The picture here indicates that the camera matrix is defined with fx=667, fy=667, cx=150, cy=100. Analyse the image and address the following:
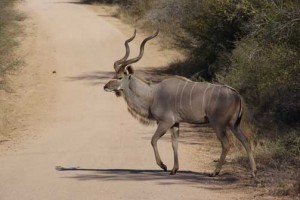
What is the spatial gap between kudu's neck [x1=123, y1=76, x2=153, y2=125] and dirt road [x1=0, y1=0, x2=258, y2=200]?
2.87 ft

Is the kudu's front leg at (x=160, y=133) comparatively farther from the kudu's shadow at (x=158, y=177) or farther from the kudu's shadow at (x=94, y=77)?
the kudu's shadow at (x=94, y=77)

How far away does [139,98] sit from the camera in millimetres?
10977

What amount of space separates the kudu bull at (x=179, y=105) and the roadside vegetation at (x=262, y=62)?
3.16ft

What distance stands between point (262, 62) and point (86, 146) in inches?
154

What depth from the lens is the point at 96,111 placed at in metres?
17.8

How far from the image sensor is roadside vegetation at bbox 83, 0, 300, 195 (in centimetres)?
1112

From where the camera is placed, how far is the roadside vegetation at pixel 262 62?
36.5 ft

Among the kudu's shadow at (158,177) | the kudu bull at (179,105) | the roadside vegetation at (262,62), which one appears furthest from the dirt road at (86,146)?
the roadside vegetation at (262,62)

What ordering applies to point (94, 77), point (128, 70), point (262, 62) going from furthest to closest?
point (94, 77) → point (262, 62) → point (128, 70)

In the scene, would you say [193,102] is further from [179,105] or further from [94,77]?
[94,77]

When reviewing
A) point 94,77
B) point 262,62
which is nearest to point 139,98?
point 262,62

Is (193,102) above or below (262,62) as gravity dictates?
above

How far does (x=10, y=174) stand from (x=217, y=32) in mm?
10139

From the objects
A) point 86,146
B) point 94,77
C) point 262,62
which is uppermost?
point 262,62
